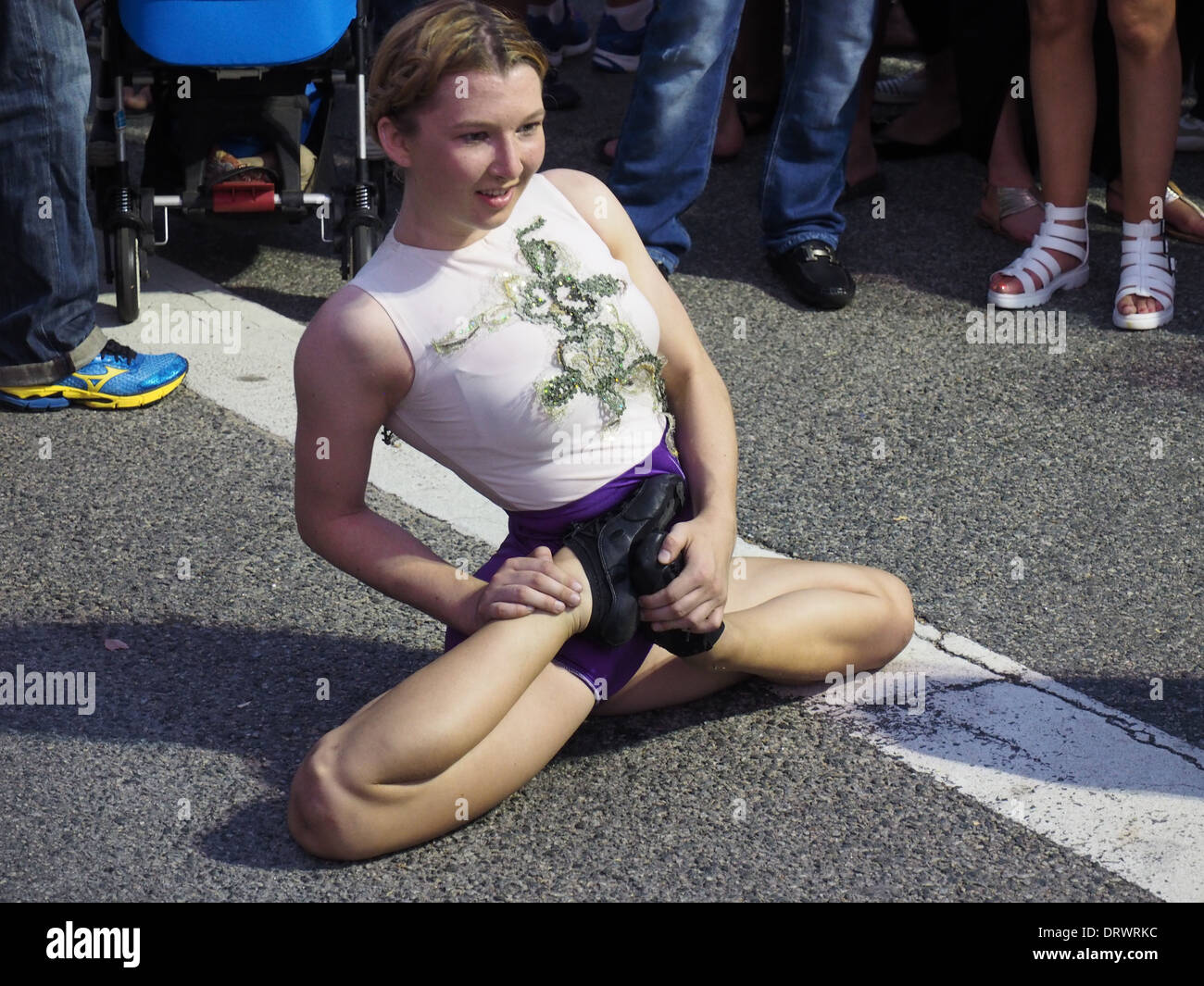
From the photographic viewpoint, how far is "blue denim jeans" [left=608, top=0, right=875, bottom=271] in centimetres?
449

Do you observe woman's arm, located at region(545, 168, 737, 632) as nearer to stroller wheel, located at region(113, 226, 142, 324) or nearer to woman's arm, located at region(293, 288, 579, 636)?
woman's arm, located at region(293, 288, 579, 636)

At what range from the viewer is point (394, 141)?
2418 mm

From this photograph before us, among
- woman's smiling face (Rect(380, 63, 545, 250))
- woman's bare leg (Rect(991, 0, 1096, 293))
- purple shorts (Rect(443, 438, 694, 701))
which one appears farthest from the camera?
woman's bare leg (Rect(991, 0, 1096, 293))

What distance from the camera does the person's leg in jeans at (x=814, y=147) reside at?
4672 mm

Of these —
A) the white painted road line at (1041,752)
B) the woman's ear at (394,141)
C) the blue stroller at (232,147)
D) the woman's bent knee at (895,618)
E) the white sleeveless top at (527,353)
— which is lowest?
the white painted road line at (1041,752)

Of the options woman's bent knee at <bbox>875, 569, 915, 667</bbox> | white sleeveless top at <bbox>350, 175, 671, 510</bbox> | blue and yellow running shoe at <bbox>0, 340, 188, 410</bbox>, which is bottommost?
blue and yellow running shoe at <bbox>0, 340, 188, 410</bbox>

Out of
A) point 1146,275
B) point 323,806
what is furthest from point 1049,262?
point 323,806

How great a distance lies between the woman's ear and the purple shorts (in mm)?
630

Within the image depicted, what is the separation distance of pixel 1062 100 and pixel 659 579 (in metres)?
2.69

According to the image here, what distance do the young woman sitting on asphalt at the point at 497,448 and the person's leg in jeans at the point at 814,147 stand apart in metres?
2.10

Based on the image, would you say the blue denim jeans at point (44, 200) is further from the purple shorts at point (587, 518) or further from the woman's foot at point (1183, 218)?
the woman's foot at point (1183, 218)

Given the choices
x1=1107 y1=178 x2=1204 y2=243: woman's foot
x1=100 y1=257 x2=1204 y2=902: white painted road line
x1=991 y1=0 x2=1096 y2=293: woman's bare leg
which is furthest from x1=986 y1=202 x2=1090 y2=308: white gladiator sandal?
x1=100 y1=257 x2=1204 y2=902: white painted road line

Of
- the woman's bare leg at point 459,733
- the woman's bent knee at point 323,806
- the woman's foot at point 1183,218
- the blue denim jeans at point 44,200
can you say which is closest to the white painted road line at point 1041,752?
the woman's bare leg at point 459,733
